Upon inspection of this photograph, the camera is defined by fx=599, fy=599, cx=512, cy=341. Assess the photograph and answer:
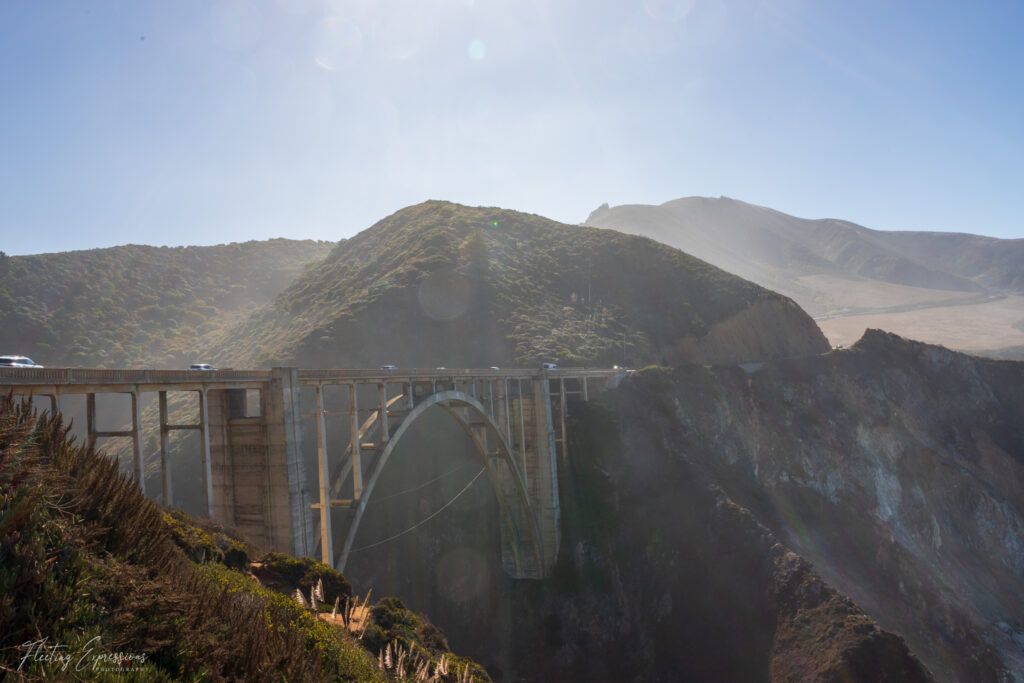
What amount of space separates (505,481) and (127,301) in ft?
238

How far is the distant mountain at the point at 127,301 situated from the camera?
70.2 metres

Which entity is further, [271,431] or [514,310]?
[514,310]

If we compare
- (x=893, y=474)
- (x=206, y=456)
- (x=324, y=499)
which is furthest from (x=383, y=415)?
(x=893, y=474)

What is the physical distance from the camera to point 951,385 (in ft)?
203

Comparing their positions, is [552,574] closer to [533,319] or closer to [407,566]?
[407,566]

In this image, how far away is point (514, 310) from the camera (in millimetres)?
61125

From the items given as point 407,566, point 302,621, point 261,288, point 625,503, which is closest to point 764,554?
point 625,503

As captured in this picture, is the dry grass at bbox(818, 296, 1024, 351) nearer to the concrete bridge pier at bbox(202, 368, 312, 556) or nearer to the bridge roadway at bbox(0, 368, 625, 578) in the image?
the bridge roadway at bbox(0, 368, 625, 578)

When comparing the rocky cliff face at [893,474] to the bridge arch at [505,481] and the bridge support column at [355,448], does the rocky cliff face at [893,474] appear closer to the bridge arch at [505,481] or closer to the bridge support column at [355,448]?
the bridge arch at [505,481]

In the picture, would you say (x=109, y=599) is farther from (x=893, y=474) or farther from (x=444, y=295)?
(x=893, y=474)

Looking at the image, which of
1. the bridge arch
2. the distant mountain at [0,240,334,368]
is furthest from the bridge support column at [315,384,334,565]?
the distant mountain at [0,240,334,368]

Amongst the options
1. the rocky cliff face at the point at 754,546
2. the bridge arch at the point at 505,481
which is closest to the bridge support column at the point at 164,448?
the bridge arch at the point at 505,481

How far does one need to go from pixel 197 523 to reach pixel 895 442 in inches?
2291

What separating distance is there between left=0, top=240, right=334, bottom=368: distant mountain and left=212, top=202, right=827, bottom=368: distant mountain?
1183 cm
